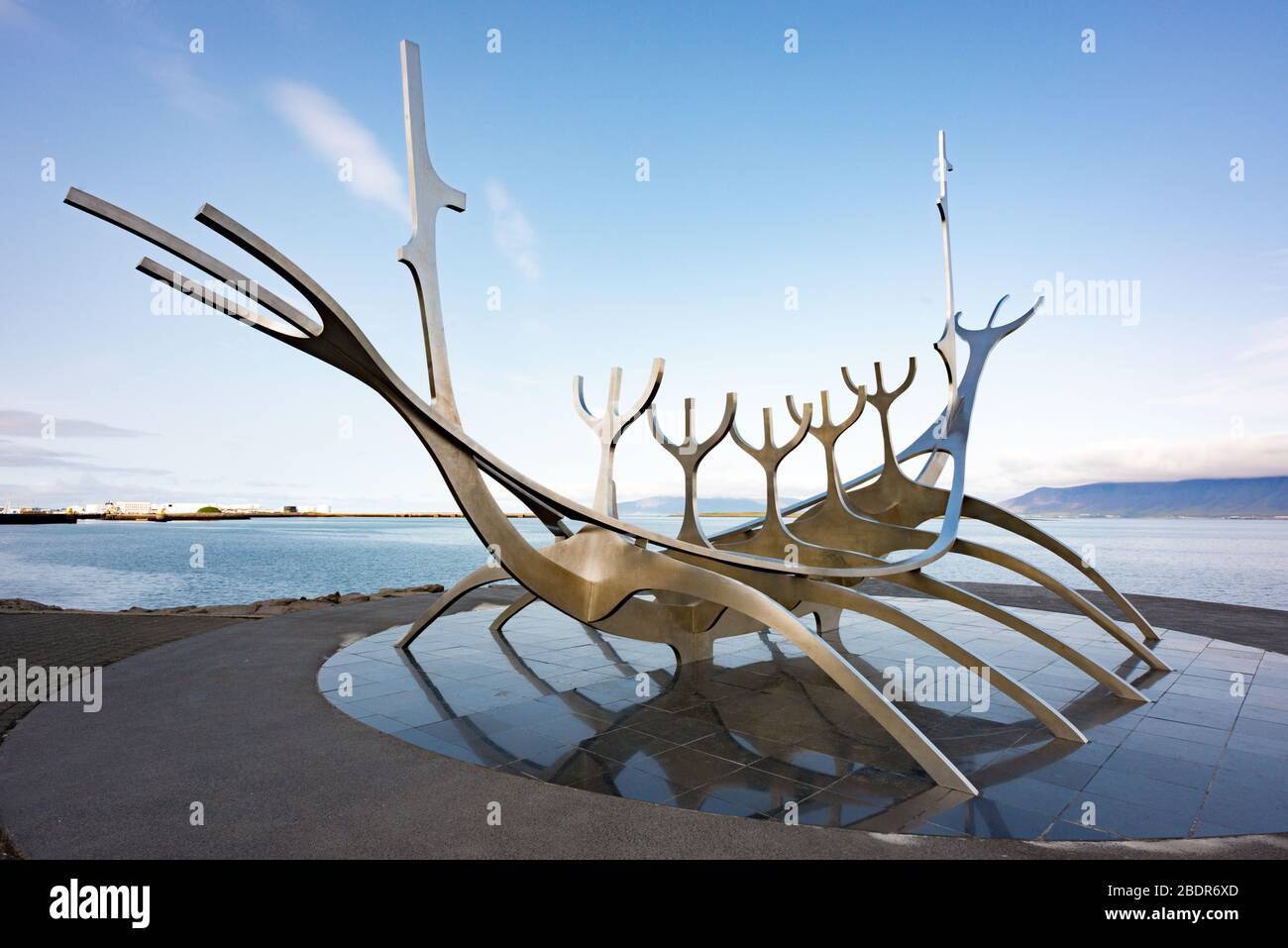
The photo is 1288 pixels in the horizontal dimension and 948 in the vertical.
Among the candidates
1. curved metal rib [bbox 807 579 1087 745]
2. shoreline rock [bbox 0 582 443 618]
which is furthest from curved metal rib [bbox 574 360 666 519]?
shoreline rock [bbox 0 582 443 618]

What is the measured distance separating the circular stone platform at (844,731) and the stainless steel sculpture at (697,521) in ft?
1.50

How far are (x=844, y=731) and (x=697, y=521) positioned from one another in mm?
3300

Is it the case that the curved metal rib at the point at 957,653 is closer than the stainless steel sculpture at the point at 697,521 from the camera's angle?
No

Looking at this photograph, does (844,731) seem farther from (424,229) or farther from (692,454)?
(424,229)

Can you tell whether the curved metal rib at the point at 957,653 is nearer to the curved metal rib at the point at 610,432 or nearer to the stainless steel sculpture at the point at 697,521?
the stainless steel sculpture at the point at 697,521

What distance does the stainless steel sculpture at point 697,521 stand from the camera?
5.56 metres

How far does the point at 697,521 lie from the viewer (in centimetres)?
899

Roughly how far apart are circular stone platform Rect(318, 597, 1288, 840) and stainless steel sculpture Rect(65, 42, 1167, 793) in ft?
1.50

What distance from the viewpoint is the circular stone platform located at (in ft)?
15.6

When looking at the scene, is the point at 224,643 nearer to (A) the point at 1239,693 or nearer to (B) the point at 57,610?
(B) the point at 57,610

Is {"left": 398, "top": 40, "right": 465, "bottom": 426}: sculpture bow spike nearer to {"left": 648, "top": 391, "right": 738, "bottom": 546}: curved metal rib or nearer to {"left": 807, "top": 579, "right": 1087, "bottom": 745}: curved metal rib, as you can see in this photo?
{"left": 648, "top": 391, "right": 738, "bottom": 546}: curved metal rib

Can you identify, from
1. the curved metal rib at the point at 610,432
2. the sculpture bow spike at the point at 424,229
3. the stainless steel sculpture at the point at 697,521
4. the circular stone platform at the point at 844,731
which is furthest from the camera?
the curved metal rib at the point at 610,432

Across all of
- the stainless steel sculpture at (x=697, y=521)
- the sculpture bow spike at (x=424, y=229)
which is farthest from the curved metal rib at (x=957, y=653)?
the sculpture bow spike at (x=424, y=229)

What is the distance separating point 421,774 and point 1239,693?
8.77 m
